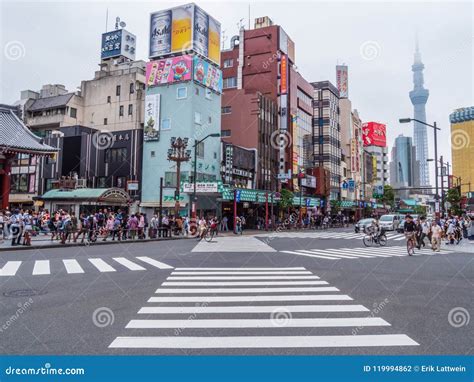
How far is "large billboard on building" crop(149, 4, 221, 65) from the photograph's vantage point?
4828cm

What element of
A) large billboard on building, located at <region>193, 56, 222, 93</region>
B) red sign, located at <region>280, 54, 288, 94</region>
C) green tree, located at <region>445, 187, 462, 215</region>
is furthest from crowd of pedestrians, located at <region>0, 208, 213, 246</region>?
green tree, located at <region>445, 187, 462, 215</region>

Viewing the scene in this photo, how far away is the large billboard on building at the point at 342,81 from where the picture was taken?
291 ft

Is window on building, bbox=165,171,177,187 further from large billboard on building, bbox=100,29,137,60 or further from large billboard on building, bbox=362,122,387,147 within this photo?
large billboard on building, bbox=362,122,387,147

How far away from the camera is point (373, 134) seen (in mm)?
117688

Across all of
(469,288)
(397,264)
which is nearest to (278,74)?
(397,264)

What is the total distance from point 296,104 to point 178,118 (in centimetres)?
2444

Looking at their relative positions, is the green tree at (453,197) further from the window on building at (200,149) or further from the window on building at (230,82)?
the window on building at (230,82)

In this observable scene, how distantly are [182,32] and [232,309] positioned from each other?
155 feet

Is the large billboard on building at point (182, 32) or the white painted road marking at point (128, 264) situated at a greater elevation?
the large billboard on building at point (182, 32)

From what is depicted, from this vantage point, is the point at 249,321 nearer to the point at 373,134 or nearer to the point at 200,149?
the point at 200,149

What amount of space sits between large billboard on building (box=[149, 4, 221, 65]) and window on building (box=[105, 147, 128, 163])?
12627 mm

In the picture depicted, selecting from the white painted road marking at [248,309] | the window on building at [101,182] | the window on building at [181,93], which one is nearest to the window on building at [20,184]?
the window on building at [101,182]

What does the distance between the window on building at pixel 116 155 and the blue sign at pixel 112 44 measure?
20.4 metres

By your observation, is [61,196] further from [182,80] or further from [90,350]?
[90,350]
